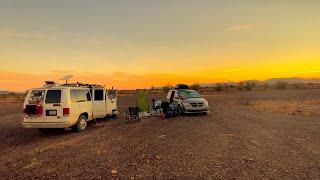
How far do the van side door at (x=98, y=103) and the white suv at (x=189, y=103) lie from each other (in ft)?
18.1

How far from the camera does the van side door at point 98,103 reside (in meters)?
18.9

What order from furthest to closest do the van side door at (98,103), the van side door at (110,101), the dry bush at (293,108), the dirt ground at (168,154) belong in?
the dry bush at (293,108), the van side door at (110,101), the van side door at (98,103), the dirt ground at (168,154)

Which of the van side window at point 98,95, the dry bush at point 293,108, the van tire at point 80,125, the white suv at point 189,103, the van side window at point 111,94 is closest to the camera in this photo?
the van tire at point 80,125

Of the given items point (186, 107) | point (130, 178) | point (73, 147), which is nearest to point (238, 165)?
point (130, 178)

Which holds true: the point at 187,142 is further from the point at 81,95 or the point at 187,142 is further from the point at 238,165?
the point at 81,95

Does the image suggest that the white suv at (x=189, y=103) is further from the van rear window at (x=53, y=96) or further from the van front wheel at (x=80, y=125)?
the van rear window at (x=53, y=96)

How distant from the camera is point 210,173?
829cm

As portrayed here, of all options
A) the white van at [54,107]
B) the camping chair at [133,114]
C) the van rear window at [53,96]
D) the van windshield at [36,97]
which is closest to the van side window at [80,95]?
the white van at [54,107]

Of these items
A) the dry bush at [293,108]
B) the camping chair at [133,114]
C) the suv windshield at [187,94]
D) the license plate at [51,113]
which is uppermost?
the suv windshield at [187,94]

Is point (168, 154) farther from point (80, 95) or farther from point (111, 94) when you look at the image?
point (111, 94)

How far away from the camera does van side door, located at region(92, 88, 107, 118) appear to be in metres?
18.9

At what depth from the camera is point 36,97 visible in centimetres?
1585

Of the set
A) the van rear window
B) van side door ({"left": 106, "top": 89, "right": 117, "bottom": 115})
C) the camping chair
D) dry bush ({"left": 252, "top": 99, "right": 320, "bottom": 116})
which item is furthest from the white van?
dry bush ({"left": 252, "top": 99, "right": 320, "bottom": 116})

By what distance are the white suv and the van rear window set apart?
9.68 m
